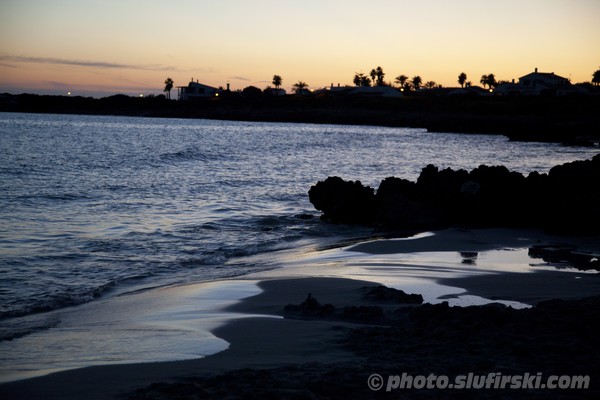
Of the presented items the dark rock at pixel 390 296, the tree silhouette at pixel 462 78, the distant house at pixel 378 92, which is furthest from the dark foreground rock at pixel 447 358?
the tree silhouette at pixel 462 78

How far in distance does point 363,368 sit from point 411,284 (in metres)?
4.09

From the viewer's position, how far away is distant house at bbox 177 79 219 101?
178 metres

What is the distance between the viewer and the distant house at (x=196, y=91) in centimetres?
17775

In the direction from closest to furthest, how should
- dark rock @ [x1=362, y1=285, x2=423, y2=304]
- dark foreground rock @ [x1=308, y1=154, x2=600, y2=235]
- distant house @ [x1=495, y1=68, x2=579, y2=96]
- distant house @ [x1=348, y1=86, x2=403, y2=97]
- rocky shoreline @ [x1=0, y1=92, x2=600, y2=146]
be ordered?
1. dark rock @ [x1=362, y1=285, x2=423, y2=304]
2. dark foreground rock @ [x1=308, y1=154, x2=600, y2=235]
3. rocky shoreline @ [x1=0, y1=92, x2=600, y2=146]
4. distant house @ [x1=495, y1=68, x2=579, y2=96]
5. distant house @ [x1=348, y1=86, x2=403, y2=97]

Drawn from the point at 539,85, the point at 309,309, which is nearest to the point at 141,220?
the point at 309,309

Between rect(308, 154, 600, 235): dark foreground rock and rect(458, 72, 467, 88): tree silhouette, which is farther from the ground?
rect(458, 72, 467, 88): tree silhouette

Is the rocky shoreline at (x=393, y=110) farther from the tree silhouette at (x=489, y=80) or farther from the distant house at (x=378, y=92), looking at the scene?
the tree silhouette at (x=489, y=80)

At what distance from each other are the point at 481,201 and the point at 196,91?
552ft

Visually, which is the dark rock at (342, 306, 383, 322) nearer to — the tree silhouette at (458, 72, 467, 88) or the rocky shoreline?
the rocky shoreline

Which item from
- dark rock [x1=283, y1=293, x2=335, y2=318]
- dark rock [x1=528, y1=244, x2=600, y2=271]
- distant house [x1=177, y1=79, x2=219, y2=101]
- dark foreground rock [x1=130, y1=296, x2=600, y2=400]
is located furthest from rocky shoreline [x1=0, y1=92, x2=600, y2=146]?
dark foreground rock [x1=130, y1=296, x2=600, y2=400]

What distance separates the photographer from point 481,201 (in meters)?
15.8

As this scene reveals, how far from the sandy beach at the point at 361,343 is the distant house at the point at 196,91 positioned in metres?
172

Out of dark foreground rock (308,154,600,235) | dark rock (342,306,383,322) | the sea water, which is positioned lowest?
the sea water

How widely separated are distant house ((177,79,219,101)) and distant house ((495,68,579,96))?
253 ft
